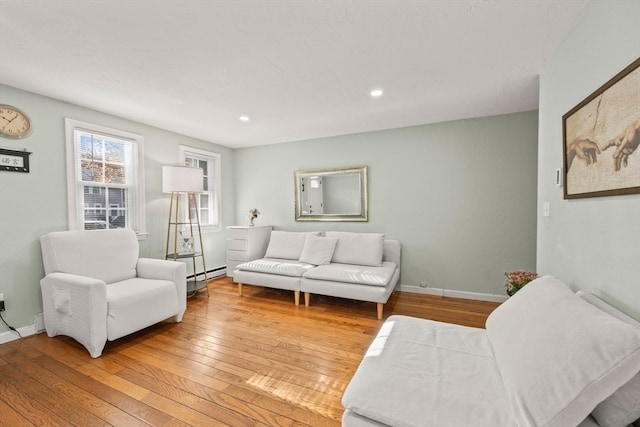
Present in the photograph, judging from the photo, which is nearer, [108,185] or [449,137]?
[108,185]

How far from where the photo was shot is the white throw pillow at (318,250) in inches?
144

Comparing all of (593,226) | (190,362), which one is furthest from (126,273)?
(593,226)

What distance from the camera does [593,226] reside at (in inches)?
55.8

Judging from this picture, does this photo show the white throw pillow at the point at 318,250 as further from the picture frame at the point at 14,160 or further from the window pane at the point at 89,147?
the picture frame at the point at 14,160

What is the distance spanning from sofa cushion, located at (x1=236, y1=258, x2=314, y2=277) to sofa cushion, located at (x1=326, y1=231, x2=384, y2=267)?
465mm

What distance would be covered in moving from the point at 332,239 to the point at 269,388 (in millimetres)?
2220

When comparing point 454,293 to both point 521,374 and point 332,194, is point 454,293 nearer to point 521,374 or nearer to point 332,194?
point 332,194

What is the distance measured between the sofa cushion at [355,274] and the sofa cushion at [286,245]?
589 millimetres

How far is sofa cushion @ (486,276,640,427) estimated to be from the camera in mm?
828

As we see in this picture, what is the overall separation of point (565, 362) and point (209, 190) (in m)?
4.73

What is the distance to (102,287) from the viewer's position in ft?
7.09

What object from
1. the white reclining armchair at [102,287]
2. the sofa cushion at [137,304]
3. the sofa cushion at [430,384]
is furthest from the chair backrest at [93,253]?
the sofa cushion at [430,384]

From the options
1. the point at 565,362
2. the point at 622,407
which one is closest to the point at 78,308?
the point at 565,362

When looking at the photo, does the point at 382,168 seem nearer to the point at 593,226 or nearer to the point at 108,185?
the point at 593,226
